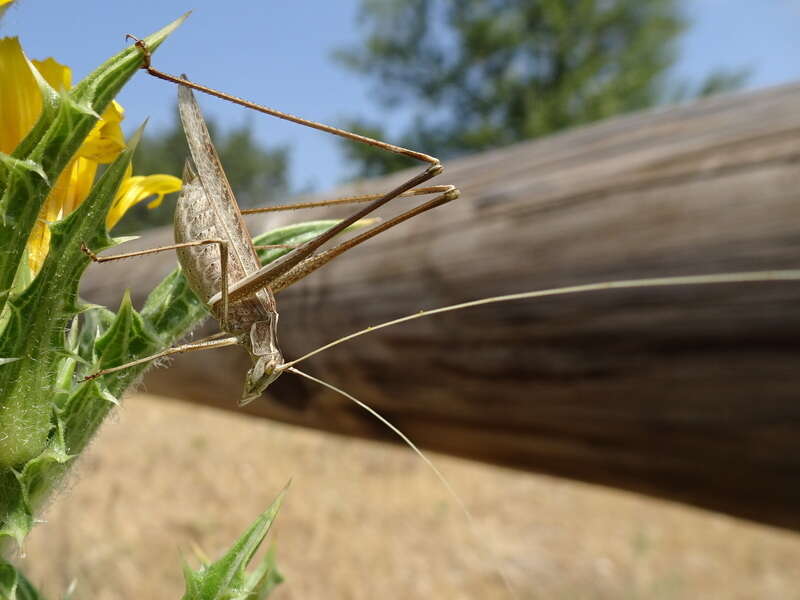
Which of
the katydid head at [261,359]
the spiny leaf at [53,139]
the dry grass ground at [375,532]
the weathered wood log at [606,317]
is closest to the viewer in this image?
the spiny leaf at [53,139]

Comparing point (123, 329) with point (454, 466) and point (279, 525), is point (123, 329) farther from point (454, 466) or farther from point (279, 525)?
point (454, 466)

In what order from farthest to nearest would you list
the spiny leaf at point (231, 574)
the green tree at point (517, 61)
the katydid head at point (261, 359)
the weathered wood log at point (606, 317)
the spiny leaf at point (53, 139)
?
the green tree at point (517, 61), the weathered wood log at point (606, 317), the katydid head at point (261, 359), the spiny leaf at point (231, 574), the spiny leaf at point (53, 139)

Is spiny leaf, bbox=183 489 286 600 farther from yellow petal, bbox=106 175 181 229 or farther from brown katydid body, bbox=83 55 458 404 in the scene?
yellow petal, bbox=106 175 181 229

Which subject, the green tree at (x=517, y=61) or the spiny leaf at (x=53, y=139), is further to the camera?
the green tree at (x=517, y=61)

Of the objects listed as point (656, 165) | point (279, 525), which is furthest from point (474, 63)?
point (656, 165)

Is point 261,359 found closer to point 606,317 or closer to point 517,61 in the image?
point 606,317

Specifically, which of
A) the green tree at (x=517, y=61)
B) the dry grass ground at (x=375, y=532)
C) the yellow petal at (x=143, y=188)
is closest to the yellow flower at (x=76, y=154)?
the yellow petal at (x=143, y=188)

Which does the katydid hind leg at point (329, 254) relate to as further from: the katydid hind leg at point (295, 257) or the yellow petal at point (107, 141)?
the yellow petal at point (107, 141)
